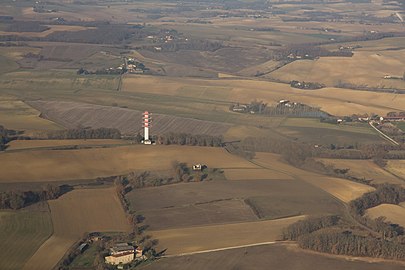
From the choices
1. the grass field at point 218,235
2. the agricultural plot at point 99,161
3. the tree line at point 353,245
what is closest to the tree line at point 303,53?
the agricultural plot at point 99,161

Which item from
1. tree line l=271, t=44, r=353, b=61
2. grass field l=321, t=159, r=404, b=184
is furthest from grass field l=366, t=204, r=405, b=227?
tree line l=271, t=44, r=353, b=61

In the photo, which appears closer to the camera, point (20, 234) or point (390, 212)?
point (20, 234)

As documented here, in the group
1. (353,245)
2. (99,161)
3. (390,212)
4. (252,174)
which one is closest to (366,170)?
(252,174)

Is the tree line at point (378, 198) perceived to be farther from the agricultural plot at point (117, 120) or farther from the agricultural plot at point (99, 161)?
the agricultural plot at point (117, 120)

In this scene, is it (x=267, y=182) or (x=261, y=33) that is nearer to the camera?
(x=267, y=182)

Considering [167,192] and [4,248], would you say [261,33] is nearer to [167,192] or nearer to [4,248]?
[167,192]

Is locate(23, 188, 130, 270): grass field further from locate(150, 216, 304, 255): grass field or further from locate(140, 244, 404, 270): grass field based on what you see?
locate(140, 244, 404, 270): grass field

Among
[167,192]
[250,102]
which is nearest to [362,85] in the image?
[250,102]

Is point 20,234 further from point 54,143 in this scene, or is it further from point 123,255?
point 54,143
